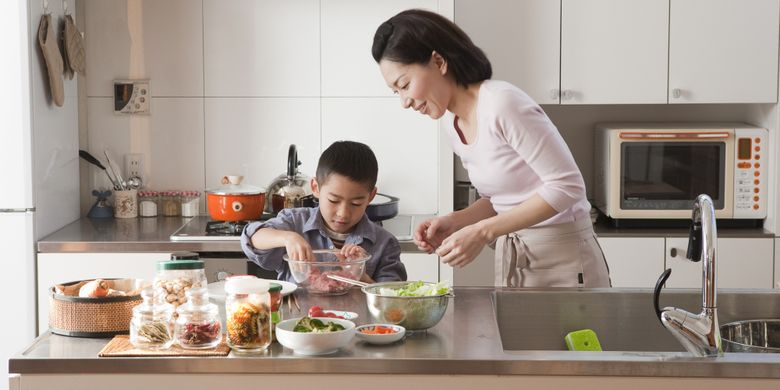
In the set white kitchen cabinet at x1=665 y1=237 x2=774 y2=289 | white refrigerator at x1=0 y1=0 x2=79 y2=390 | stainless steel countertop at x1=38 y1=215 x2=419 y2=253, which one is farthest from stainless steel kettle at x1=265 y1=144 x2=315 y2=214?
white kitchen cabinet at x1=665 y1=237 x2=774 y2=289

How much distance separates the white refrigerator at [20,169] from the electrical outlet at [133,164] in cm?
45

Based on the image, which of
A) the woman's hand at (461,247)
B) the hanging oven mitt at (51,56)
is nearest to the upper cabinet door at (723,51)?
the woman's hand at (461,247)

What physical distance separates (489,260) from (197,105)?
4.00 ft

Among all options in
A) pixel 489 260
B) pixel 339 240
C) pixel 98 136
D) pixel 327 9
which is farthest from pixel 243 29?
pixel 339 240

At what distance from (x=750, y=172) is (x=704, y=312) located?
200 centimetres

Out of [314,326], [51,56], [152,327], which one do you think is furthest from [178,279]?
[51,56]

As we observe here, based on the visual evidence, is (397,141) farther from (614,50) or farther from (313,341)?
(313,341)

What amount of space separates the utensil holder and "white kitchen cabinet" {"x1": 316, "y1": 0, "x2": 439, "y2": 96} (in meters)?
0.80

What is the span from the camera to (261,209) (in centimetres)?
321

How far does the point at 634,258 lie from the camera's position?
134 inches

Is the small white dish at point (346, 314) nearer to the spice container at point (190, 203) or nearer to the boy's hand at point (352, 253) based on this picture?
the boy's hand at point (352, 253)

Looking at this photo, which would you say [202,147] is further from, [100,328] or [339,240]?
[100,328]

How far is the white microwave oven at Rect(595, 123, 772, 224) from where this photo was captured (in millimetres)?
3490

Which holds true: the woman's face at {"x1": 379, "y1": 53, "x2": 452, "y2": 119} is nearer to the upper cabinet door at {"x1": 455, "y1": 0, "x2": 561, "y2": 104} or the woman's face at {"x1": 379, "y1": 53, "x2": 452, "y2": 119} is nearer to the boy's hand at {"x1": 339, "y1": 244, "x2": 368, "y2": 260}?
the boy's hand at {"x1": 339, "y1": 244, "x2": 368, "y2": 260}
